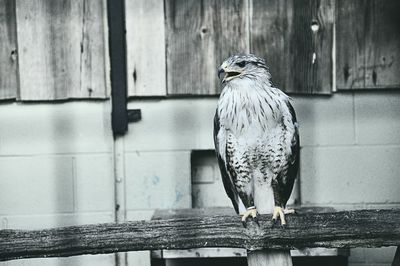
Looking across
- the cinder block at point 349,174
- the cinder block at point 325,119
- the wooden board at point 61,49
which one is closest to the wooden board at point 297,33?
the cinder block at point 325,119

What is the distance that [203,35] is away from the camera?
142 inches

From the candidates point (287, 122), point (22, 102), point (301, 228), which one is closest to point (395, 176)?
point (287, 122)

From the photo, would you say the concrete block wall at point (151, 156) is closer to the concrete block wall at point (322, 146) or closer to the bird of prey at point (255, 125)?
the concrete block wall at point (322, 146)

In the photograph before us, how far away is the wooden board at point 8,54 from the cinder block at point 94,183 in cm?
47

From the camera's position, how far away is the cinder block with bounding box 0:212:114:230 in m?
3.64

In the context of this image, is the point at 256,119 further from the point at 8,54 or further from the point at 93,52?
the point at 8,54

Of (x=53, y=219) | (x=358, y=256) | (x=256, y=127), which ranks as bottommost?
(x=358, y=256)

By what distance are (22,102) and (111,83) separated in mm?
445

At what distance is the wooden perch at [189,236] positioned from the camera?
2.40 meters

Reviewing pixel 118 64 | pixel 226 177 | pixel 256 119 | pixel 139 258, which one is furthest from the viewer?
pixel 139 258

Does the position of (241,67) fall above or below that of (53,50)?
below

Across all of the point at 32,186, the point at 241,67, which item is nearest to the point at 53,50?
the point at 32,186

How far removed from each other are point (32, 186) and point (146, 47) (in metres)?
0.88

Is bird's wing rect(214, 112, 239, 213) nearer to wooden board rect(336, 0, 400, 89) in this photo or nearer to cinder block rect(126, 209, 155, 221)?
cinder block rect(126, 209, 155, 221)
